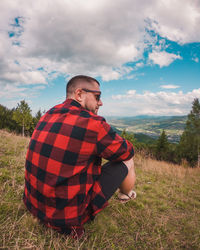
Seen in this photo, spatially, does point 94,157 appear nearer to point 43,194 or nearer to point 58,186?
point 58,186

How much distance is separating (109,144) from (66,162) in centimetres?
45

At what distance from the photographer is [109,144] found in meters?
1.34

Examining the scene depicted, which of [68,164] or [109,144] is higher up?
[109,144]

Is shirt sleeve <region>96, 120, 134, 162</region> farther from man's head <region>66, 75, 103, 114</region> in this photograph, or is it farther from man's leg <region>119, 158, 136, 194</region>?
man's head <region>66, 75, 103, 114</region>

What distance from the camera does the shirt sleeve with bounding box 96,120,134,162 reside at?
4.29 ft

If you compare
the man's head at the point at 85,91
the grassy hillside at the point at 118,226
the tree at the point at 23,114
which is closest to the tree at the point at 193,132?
the grassy hillside at the point at 118,226

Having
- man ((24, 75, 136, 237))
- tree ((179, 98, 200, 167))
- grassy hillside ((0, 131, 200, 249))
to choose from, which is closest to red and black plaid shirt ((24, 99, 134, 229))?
man ((24, 75, 136, 237))

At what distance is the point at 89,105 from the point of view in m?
1.80

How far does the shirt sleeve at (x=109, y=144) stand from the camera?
131 centimetres

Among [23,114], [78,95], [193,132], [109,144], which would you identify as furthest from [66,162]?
[23,114]

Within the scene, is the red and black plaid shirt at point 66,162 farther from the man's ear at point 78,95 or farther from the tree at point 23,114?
the tree at point 23,114

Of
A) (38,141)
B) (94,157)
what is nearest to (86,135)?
(94,157)

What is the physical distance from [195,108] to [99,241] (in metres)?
29.6

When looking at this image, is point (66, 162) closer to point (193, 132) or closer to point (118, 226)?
point (118, 226)
